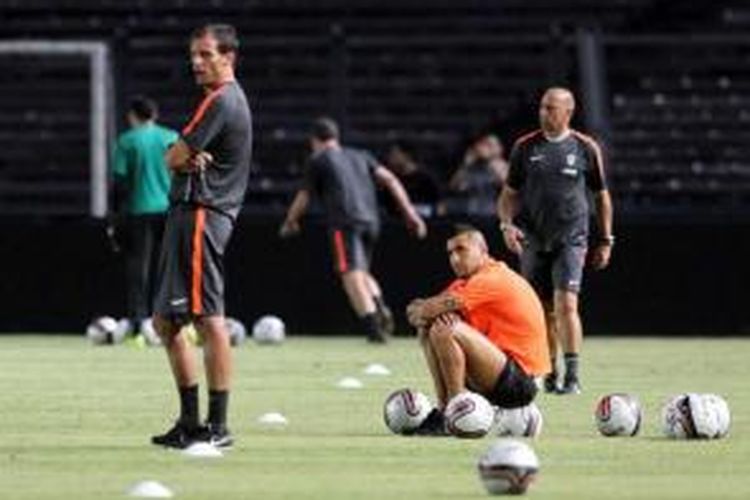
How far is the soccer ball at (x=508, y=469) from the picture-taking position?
11031mm

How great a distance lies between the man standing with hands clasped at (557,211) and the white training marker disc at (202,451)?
580 cm

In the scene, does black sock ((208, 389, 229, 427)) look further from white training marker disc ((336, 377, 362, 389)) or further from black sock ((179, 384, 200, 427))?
white training marker disc ((336, 377, 362, 389))

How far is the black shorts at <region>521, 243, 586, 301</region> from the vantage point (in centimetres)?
1898

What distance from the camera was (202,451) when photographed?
13086 millimetres

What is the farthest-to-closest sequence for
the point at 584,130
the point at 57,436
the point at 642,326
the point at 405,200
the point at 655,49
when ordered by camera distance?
the point at 655,49, the point at 584,130, the point at 642,326, the point at 405,200, the point at 57,436

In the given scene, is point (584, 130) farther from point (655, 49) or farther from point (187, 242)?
point (187, 242)

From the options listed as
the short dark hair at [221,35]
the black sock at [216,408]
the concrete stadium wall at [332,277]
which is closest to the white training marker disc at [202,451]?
the black sock at [216,408]

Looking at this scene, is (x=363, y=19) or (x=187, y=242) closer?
(x=187, y=242)

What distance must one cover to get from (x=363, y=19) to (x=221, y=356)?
67.1 ft

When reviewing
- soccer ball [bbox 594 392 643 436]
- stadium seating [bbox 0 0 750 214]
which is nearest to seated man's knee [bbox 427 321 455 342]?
soccer ball [bbox 594 392 643 436]

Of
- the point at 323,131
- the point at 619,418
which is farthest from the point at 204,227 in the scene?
the point at 323,131

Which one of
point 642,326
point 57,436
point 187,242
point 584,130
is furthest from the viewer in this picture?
point 584,130

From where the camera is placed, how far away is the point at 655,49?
3284 centimetres

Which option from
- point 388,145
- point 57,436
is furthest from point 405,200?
point 57,436
